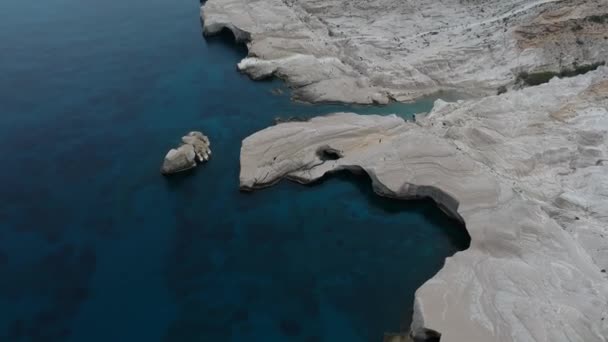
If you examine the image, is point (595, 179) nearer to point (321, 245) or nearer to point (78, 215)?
point (321, 245)

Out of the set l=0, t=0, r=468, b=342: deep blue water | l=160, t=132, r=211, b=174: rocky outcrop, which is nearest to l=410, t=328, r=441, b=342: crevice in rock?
l=0, t=0, r=468, b=342: deep blue water

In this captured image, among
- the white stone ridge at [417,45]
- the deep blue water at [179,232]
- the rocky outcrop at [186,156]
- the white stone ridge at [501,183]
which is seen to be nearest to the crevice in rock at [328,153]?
the white stone ridge at [501,183]

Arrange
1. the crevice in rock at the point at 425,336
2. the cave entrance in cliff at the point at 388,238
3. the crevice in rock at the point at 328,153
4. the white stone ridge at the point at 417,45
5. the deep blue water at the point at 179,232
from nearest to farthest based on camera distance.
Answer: the crevice in rock at the point at 425,336 → the deep blue water at the point at 179,232 → the cave entrance in cliff at the point at 388,238 → the crevice in rock at the point at 328,153 → the white stone ridge at the point at 417,45

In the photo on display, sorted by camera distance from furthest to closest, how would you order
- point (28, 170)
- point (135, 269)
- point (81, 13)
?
point (81, 13) < point (28, 170) < point (135, 269)

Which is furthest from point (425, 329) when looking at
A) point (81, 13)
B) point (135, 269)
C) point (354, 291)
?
point (81, 13)

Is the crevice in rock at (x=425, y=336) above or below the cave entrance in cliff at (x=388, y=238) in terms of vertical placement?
above

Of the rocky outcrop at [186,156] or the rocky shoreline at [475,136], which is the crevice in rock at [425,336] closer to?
the rocky shoreline at [475,136]
